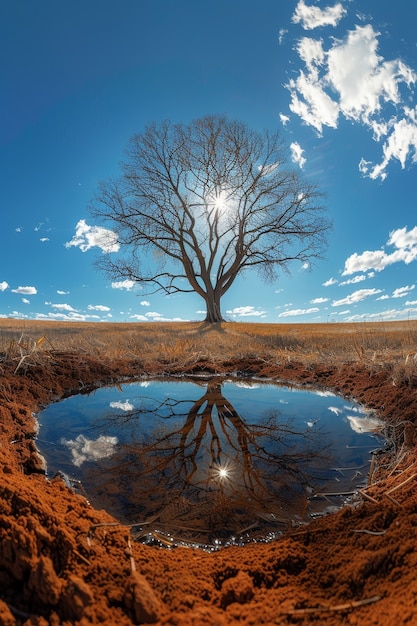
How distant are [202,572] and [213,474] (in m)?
1.36

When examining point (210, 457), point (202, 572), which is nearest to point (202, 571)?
point (202, 572)

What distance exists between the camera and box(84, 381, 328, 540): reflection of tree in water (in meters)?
2.54

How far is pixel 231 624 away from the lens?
135 cm

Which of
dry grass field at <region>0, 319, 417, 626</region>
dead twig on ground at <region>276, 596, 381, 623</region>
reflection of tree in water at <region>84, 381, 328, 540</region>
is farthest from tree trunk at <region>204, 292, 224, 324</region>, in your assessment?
dead twig on ground at <region>276, 596, 381, 623</region>

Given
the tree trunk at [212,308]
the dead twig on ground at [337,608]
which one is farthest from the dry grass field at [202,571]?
the tree trunk at [212,308]

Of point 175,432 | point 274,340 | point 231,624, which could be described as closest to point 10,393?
point 175,432

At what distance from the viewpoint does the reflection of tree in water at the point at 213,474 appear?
2.54 meters

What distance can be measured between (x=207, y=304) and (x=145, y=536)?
22.4 metres

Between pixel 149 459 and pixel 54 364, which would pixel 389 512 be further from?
pixel 54 364

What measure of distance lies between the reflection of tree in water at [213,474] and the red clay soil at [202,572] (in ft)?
1.32

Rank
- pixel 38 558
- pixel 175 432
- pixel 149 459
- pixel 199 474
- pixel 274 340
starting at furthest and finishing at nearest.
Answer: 1. pixel 274 340
2. pixel 175 432
3. pixel 149 459
4. pixel 199 474
5. pixel 38 558

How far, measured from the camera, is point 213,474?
3.10 metres

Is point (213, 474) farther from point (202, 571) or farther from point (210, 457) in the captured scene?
point (202, 571)

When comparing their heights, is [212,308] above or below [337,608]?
above
